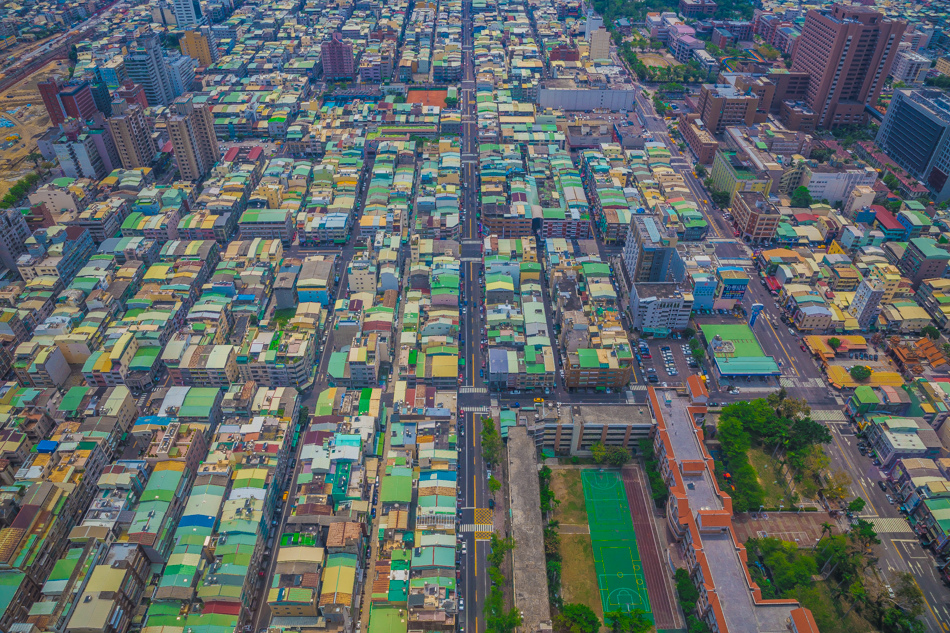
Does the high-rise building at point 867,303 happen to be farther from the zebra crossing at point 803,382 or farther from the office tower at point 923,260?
the zebra crossing at point 803,382

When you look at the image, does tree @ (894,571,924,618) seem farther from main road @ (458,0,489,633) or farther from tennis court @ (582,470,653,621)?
main road @ (458,0,489,633)

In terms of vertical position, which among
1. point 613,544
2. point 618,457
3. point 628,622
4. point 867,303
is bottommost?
point 613,544

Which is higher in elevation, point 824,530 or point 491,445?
point 491,445

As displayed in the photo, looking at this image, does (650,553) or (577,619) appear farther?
(650,553)

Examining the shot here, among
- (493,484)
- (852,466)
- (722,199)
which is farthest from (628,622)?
(722,199)

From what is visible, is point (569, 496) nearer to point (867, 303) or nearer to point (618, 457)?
point (618, 457)

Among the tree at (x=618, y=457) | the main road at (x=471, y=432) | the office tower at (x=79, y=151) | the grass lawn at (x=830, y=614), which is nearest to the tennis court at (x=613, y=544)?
the tree at (x=618, y=457)

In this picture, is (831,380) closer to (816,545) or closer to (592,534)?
(816,545)

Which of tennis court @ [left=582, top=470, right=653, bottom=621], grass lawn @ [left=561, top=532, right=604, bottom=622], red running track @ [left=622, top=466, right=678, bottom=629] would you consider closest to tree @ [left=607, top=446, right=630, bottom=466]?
tennis court @ [left=582, top=470, right=653, bottom=621]
